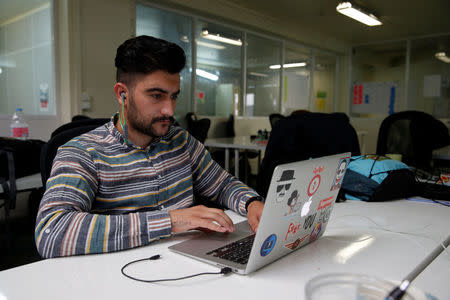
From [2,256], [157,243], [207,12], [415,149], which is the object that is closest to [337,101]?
[207,12]

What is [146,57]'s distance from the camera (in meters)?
1.04

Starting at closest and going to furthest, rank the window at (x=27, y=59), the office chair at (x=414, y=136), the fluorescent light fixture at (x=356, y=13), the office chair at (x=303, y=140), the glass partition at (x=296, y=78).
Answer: the office chair at (x=303, y=140), the office chair at (x=414, y=136), the window at (x=27, y=59), the fluorescent light fixture at (x=356, y=13), the glass partition at (x=296, y=78)

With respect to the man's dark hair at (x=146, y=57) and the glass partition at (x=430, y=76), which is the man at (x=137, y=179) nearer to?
the man's dark hair at (x=146, y=57)

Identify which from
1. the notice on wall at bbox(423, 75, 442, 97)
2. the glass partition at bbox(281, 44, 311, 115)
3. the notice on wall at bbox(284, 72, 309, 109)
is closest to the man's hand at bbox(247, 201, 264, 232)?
the glass partition at bbox(281, 44, 311, 115)

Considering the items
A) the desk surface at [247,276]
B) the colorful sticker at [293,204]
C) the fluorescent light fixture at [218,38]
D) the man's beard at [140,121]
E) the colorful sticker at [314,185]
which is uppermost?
the fluorescent light fixture at [218,38]

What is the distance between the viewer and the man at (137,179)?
0.82 meters

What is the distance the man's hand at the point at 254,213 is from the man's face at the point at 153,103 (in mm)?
373

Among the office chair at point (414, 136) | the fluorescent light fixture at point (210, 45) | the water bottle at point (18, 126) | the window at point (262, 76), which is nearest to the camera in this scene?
the water bottle at point (18, 126)

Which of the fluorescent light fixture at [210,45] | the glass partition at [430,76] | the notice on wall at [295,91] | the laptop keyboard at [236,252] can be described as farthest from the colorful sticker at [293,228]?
the glass partition at [430,76]

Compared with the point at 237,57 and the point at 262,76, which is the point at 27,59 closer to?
the point at 237,57

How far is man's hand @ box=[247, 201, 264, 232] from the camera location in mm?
1004

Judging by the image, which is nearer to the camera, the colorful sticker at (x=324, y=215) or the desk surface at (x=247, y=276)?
the desk surface at (x=247, y=276)

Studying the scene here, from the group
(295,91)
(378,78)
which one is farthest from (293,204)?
(378,78)

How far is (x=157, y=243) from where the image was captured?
87 centimetres
